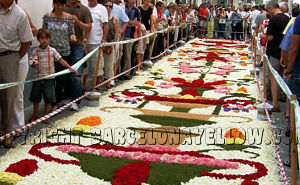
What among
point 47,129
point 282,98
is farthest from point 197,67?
point 47,129

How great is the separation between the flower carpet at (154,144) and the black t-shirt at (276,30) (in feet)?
3.26

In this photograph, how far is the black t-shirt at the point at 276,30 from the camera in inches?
321

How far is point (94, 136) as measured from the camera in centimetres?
596

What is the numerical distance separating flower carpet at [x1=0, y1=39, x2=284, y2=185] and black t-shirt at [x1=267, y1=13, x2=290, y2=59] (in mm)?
993

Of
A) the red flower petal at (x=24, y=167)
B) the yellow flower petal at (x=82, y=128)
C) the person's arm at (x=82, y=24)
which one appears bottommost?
the red flower petal at (x=24, y=167)

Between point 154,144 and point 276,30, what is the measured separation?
3.71m

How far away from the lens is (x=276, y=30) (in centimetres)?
825

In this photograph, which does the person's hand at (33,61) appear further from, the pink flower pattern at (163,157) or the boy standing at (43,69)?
the pink flower pattern at (163,157)

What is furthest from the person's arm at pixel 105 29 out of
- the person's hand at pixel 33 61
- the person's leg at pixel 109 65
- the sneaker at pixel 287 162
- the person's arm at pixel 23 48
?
the sneaker at pixel 287 162

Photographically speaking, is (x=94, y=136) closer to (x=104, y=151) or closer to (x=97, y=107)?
(x=104, y=151)

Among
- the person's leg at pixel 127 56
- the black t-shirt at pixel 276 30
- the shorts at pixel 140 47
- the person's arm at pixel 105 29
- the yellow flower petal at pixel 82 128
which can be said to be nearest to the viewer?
the yellow flower petal at pixel 82 128

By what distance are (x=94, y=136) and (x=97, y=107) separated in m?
1.87

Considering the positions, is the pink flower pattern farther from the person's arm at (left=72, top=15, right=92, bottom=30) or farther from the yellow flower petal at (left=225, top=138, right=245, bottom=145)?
the person's arm at (left=72, top=15, right=92, bottom=30)

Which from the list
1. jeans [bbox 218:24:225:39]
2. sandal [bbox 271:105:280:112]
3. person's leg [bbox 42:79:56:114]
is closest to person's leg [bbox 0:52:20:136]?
person's leg [bbox 42:79:56:114]
